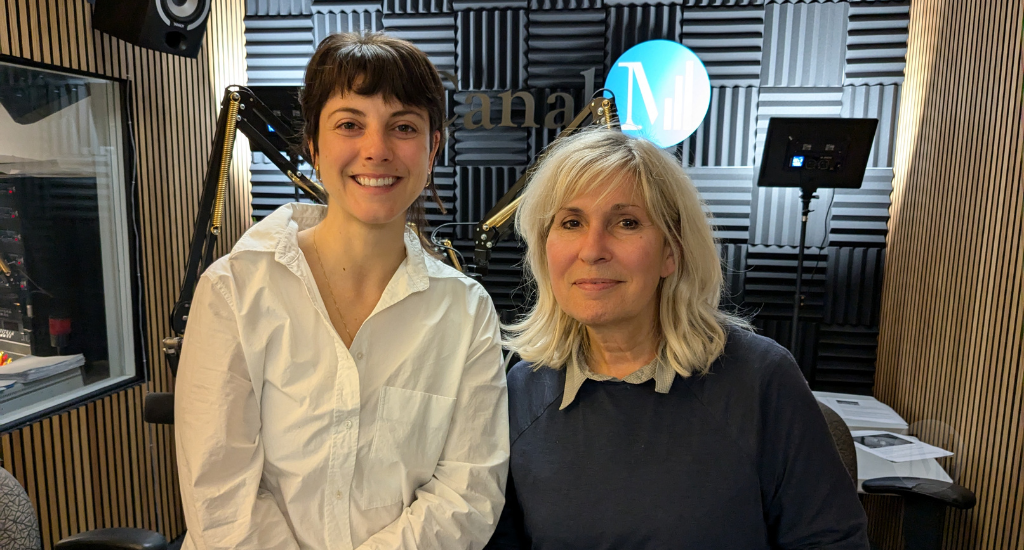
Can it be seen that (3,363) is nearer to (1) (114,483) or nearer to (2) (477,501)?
(1) (114,483)

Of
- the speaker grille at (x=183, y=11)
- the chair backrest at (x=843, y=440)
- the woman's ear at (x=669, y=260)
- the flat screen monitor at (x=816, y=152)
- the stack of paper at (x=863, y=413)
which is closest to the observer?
the woman's ear at (x=669, y=260)

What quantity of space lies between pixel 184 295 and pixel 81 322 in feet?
2.40

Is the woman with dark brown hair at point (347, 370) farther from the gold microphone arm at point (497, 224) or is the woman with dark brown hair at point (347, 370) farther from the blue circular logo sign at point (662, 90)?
the blue circular logo sign at point (662, 90)

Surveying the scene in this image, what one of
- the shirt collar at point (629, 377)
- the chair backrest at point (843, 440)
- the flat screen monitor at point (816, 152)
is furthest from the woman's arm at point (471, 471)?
the flat screen monitor at point (816, 152)

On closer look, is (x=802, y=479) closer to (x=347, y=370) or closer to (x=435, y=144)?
(x=347, y=370)

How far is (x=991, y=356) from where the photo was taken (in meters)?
2.62

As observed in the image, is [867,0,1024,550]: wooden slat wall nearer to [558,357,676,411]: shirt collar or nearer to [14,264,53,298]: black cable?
[558,357,676,411]: shirt collar

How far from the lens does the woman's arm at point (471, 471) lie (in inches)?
53.3

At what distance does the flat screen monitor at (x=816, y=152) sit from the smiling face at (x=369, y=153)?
2.95 metres

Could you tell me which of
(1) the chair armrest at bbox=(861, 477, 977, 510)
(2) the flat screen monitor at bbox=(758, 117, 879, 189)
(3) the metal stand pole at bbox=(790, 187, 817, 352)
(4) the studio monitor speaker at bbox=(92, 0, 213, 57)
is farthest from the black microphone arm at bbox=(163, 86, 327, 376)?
(3) the metal stand pole at bbox=(790, 187, 817, 352)

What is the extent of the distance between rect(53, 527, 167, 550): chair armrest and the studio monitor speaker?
2266mm

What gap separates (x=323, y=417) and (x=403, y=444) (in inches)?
6.9

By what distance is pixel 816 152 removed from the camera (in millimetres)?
3809

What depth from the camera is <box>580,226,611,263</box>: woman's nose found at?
4.61 ft
